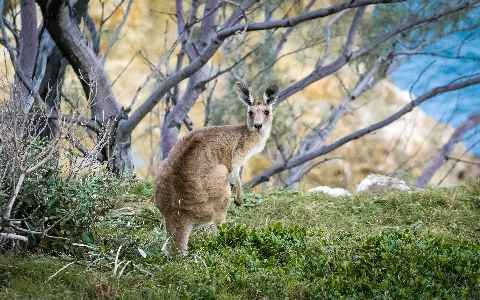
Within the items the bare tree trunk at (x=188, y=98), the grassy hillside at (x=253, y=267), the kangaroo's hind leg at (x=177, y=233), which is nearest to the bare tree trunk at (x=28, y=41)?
the bare tree trunk at (x=188, y=98)

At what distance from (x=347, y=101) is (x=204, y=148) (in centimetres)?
622

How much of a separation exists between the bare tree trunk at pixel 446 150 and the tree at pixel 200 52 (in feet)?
5.31

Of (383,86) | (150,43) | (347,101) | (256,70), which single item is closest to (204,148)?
(347,101)

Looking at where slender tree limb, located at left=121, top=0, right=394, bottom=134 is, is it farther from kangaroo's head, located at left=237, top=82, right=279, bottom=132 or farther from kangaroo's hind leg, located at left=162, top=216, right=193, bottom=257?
kangaroo's hind leg, located at left=162, top=216, right=193, bottom=257

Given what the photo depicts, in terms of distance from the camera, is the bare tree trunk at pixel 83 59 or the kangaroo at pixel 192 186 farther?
the bare tree trunk at pixel 83 59

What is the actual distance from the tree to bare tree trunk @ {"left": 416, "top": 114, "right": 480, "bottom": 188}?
1.62 metres

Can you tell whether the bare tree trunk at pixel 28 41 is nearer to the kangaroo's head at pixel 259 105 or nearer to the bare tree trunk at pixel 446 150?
the kangaroo's head at pixel 259 105

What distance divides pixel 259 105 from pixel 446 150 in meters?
6.78

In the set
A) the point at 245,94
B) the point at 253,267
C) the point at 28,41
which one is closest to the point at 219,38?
the point at 245,94

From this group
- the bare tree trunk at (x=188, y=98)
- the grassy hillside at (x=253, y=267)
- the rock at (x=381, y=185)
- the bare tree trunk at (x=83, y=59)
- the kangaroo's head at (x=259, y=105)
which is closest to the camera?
the grassy hillside at (x=253, y=267)

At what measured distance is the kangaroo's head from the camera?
5914mm

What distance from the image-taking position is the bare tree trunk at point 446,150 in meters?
11.9

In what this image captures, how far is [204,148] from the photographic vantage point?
5285 mm

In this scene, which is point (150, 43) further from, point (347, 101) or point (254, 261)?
point (254, 261)
